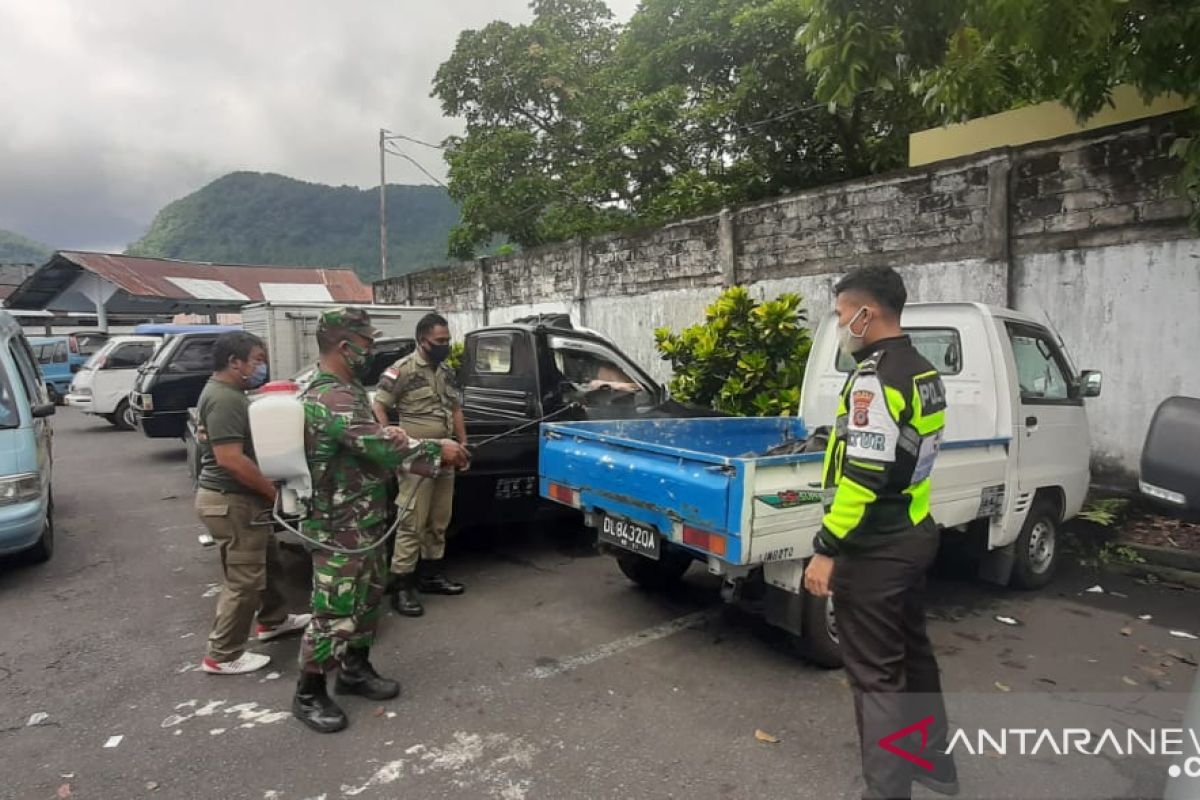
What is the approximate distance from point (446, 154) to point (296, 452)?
1635 cm

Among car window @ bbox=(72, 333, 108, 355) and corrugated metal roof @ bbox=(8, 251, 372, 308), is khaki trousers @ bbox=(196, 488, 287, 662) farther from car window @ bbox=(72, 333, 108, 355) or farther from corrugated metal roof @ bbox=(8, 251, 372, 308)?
corrugated metal roof @ bbox=(8, 251, 372, 308)

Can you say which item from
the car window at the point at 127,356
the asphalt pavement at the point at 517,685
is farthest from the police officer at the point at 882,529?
the car window at the point at 127,356

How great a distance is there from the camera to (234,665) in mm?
3707

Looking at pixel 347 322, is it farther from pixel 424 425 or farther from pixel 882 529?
pixel 882 529

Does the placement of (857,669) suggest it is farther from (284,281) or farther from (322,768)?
(284,281)

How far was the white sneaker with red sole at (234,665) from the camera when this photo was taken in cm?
369

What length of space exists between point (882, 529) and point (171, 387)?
10368 mm

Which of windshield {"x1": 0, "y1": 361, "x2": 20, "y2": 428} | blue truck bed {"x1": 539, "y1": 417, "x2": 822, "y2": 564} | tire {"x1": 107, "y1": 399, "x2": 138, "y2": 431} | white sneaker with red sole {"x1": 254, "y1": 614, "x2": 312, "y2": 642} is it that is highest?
windshield {"x1": 0, "y1": 361, "x2": 20, "y2": 428}

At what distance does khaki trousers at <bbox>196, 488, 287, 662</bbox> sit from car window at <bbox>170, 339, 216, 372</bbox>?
749 cm

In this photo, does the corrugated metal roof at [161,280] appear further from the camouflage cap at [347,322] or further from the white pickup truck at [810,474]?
the camouflage cap at [347,322]

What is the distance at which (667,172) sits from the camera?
1445 centimetres

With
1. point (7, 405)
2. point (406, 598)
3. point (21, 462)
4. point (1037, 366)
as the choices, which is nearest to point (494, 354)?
point (406, 598)

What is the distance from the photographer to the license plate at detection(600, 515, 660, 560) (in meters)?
3.84

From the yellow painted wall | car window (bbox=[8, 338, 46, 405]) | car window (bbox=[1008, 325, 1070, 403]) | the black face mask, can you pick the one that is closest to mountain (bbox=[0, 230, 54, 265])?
car window (bbox=[8, 338, 46, 405])
